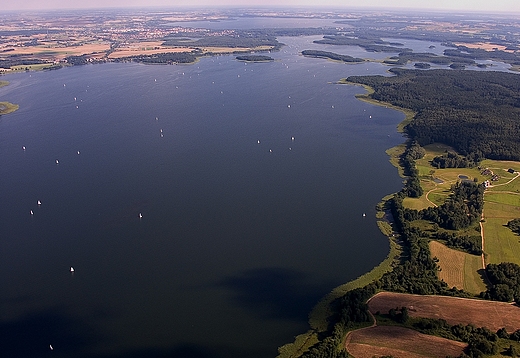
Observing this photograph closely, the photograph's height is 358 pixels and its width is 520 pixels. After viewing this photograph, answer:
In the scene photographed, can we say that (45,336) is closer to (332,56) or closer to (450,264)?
(450,264)

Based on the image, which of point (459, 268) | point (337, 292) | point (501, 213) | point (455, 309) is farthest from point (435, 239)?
point (337, 292)

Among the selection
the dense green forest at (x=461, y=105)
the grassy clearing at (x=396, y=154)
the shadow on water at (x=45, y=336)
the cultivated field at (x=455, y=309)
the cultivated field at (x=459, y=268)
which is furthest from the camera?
the dense green forest at (x=461, y=105)

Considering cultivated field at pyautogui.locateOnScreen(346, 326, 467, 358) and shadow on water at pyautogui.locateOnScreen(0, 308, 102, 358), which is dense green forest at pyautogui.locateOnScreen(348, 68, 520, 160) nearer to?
cultivated field at pyautogui.locateOnScreen(346, 326, 467, 358)

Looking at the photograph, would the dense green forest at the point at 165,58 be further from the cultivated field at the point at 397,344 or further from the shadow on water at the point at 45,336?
the cultivated field at the point at 397,344

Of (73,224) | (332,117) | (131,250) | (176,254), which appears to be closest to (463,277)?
(176,254)

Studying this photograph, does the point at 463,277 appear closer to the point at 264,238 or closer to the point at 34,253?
the point at 264,238

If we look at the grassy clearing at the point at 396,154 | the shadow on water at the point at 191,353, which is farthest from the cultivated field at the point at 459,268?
the grassy clearing at the point at 396,154
